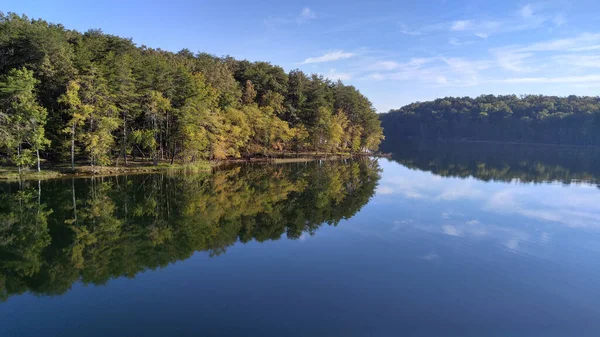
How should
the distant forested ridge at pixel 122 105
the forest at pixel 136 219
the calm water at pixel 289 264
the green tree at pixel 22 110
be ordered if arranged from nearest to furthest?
the calm water at pixel 289 264 < the forest at pixel 136 219 < the green tree at pixel 22 110 < the distant forested ridge at pixel 122 105

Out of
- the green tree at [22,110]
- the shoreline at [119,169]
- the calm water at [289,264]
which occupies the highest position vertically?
the green tree at [22,110]

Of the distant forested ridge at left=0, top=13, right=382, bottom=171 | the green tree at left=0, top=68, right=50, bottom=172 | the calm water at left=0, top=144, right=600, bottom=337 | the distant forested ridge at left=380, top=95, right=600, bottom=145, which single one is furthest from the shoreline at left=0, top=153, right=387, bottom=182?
the distant forested ridge at left=380, top=95, right=600, bottom=145

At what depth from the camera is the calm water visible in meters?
11.0

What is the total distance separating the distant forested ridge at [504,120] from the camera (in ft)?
421

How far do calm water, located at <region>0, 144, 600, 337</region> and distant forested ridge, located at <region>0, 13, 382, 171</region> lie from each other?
29.7 feet

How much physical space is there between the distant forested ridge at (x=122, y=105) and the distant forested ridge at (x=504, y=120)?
344 feet

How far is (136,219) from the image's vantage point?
867 inches

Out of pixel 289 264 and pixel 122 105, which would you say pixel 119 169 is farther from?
pixel 289 264

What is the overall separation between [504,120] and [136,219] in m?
152

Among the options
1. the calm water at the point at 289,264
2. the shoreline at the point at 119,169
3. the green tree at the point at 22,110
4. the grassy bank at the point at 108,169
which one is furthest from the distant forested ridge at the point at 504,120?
the green tree at the point at 22,110

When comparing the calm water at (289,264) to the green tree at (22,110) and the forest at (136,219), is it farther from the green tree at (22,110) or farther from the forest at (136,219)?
the green tree at (22,110)

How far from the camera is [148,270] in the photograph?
48.0 ft

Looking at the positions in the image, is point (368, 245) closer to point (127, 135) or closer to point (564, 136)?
point (127, 135)

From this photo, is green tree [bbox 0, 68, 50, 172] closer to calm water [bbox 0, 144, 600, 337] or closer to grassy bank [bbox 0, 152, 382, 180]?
grassy bank [bbox 0, 152, 382, 180]
